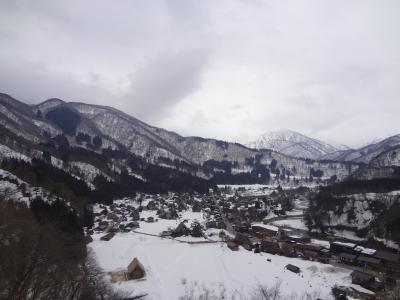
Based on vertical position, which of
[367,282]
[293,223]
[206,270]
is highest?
[293,223]

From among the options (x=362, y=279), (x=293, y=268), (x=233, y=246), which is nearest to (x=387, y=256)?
(x=362, y=279)

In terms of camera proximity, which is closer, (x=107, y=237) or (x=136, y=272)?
(x=136, y=272)

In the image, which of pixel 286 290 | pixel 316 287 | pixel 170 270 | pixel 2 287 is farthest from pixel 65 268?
pixel 316 287

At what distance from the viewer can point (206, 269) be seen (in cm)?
3831

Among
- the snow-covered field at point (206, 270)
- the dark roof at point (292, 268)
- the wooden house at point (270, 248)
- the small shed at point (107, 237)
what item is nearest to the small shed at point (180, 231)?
the snow-covered field at point (206, 270)

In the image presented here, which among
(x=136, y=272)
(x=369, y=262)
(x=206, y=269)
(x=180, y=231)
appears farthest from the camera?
(x=180, y=231)

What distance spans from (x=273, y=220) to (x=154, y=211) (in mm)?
37245

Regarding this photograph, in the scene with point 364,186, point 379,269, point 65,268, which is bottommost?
point 379,269

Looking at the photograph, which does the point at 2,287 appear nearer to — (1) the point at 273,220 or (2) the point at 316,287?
(2) the point at 316,287

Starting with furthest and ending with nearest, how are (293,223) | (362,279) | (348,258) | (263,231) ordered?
1. (293,223)
2. (263,231)
3. (348,258)
4. (362,279)

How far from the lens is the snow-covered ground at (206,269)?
3184cm

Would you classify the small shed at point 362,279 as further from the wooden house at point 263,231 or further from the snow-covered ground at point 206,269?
the wooden house at point 263,231

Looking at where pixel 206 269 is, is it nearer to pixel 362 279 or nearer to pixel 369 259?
pixel 362 279

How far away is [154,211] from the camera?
93000 mm
